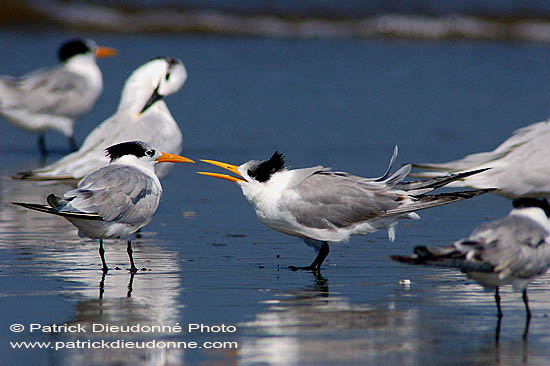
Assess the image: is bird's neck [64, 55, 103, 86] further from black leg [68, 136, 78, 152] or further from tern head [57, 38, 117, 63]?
black leg [68, 136, 78, 152]

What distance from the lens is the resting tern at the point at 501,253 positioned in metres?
4.75

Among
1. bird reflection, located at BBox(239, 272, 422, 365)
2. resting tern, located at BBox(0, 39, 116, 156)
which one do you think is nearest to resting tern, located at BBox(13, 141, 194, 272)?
bird reflection, located at BBox(239, 272, 422, 365)

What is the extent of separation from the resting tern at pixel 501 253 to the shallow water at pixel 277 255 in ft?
0.88

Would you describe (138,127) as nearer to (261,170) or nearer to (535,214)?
(261,170)

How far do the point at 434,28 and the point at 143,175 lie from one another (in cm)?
1768

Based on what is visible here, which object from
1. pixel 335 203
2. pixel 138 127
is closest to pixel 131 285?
pixel 335 203

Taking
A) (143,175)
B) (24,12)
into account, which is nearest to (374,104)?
(143,175)

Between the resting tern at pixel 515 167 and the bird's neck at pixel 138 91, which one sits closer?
the resting tern at pixel 515 167

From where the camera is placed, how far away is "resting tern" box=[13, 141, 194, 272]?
589 cm

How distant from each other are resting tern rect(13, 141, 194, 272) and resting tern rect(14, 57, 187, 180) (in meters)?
1.61

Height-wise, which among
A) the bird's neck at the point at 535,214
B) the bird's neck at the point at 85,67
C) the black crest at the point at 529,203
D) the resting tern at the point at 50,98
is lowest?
the bird's neck at the point at 535,214

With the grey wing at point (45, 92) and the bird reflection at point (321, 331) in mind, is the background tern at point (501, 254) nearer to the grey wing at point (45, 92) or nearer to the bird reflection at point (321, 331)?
the bird reflection at point (321, 331)

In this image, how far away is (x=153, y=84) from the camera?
889cm

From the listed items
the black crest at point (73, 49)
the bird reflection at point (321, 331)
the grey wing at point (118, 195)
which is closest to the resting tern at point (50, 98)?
the black crest at point (73, 49)
